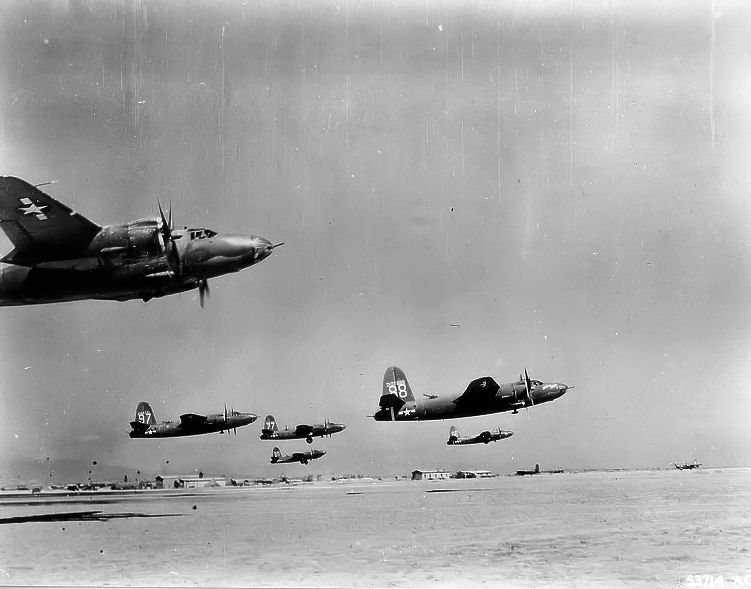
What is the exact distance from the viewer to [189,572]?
1273 centimetres

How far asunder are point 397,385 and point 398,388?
45 cm

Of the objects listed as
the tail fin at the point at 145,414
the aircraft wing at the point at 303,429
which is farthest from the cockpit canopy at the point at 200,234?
the aircraft wing at the point at 303,429

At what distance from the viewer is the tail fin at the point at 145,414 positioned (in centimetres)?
1909

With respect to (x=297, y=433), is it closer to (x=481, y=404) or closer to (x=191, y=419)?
(x=191, y=419)

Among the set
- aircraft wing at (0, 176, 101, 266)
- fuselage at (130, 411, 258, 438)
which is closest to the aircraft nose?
aircraft wing at (0, 176, 101, 266)

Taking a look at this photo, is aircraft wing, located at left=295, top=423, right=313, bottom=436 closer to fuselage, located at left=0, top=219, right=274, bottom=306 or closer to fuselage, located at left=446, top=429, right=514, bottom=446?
fuselage, located at left=446, top=429, right=514, bottom=446

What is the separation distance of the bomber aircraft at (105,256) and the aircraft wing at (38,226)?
0.07 ft

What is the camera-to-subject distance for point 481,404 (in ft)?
96.6

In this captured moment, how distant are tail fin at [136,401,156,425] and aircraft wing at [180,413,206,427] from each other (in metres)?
9.42

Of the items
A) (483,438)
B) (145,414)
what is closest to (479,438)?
(483,438)

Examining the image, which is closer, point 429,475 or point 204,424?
point 204,424

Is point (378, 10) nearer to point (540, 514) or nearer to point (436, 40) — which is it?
point (436, 40)

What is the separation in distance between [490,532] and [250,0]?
13.1m

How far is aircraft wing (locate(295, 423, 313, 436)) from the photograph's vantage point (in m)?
44.9
